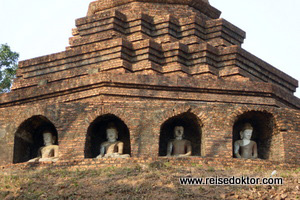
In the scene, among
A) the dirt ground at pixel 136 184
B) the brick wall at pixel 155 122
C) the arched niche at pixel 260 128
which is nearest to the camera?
the dirt ground at pixel 136 184

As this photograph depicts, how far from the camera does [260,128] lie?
19.9 m

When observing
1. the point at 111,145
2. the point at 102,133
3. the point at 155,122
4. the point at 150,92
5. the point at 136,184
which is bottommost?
the point at 136,184

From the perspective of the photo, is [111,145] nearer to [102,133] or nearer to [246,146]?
[102,133]

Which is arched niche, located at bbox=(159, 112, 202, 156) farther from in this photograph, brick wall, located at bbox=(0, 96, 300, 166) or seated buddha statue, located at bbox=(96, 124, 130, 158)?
seated buddha statue, located at bbox=(96, 124, 130, 158)

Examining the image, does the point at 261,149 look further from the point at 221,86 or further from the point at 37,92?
the point at 37,92

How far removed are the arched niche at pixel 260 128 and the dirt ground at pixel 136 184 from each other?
165cm

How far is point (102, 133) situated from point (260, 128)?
4593 mm

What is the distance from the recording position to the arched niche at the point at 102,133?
19.0m

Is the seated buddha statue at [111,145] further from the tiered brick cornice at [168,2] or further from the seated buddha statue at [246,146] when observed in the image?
the tiered brick cornice at [168,2]

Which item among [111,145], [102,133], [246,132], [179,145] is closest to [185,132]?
[179,145]

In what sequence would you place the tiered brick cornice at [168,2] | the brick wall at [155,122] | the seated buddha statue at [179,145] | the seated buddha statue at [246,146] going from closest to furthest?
the brick wall at [155,122]
the seated buddha statue at [179,145]
the seated buddha statue at [246,146]
the tiered brick cornice at [168,2]

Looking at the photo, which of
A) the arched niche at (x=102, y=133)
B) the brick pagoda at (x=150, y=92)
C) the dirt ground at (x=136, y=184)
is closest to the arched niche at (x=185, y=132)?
the brick pagoda at (x=150, y=92)

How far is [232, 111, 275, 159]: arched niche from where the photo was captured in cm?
1941

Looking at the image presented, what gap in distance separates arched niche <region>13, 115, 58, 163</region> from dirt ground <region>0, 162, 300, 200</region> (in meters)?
1.57
